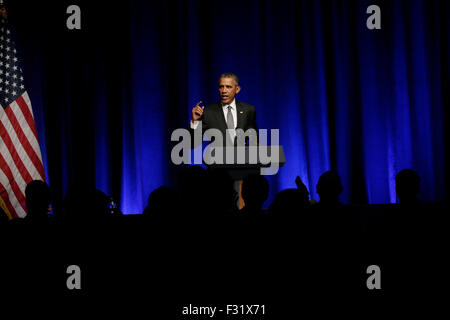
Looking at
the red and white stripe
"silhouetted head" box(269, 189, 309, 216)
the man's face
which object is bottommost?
"silhouetted head" box(269, 189, 309, 216)

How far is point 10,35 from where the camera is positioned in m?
5.21

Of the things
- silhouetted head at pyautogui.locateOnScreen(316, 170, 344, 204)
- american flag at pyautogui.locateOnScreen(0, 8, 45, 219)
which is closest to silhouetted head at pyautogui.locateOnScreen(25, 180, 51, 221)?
silhouetted head at pyautogui.locateOnScreen(316, 170, 344, 204)

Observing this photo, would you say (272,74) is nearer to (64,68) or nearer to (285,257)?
(64,68)

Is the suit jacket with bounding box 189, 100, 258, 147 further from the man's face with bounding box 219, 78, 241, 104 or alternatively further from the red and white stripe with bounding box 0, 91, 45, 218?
the red and white stripe with bounding box 0, 91, 45, 218

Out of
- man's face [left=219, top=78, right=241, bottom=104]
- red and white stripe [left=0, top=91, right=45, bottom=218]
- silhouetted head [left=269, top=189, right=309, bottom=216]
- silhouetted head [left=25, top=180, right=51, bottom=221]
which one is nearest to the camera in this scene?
silhouetted head [left=269, top=189, right=309, bottom=216]

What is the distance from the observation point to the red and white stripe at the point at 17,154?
4797mm

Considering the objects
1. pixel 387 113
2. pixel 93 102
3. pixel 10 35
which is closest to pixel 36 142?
pixel 93 102

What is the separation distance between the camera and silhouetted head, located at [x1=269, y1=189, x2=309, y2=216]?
5.22 feet

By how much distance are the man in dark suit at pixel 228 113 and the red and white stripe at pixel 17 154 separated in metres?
2.11

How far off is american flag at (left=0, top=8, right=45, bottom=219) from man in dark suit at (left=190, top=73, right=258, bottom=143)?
2.13 metres

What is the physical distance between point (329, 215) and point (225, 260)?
1.34ft

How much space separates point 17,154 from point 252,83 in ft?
9.46

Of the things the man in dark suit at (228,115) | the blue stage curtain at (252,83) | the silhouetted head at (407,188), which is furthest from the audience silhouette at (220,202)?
the blue stage curtain at (252,83)

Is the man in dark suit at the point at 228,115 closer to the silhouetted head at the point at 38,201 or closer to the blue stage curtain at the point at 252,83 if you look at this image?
the blue stage curtain at the point at 252,83
